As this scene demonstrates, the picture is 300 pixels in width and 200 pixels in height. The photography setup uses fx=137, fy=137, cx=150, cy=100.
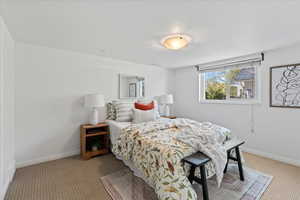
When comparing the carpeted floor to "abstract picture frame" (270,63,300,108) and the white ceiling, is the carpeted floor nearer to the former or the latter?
"abstract picture frame" (270,63,300,108)

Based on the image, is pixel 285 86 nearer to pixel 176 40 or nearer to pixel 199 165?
pixel 176 40

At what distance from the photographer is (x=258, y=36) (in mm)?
2037

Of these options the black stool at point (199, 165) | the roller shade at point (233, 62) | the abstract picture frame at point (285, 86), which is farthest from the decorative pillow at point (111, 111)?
the abstract picture frame at point (285, 86)

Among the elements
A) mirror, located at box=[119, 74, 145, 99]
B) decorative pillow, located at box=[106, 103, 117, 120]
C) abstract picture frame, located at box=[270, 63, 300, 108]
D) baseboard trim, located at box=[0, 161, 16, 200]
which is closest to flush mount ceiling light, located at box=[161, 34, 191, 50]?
mirror, located at box=[119, 74, 145, 99]

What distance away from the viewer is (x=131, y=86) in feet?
11.7

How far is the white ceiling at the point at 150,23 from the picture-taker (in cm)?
138

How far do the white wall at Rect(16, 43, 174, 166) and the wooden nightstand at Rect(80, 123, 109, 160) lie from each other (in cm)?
26

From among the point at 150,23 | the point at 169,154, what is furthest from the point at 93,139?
the point at 150,23

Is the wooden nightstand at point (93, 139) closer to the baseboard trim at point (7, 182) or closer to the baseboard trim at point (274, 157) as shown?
the baseboard trim at point (7, 182)

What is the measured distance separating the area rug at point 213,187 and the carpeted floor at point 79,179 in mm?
91

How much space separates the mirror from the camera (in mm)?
3402

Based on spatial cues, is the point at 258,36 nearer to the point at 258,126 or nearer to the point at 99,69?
the point at 258,126

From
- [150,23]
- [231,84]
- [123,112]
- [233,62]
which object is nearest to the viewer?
[150,23]

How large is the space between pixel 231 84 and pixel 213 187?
8.18 feet
